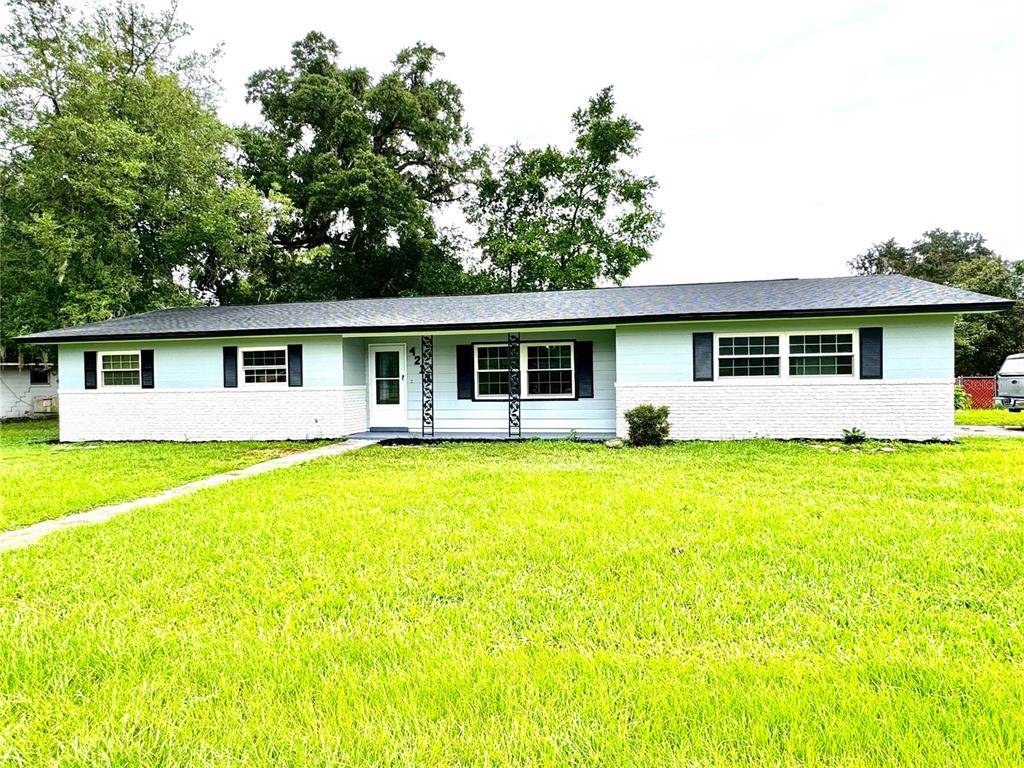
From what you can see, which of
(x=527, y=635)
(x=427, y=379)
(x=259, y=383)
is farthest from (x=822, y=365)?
(x=259, y=383)

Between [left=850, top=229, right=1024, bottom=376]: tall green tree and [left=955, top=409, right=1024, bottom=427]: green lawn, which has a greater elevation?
→ [left=850, top=229, right=1024, bottom=376]: tall green tree

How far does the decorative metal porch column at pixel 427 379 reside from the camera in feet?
44.1

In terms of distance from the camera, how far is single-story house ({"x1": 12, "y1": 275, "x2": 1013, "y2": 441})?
1064 centimetres

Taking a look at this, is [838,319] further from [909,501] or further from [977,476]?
[909,501]

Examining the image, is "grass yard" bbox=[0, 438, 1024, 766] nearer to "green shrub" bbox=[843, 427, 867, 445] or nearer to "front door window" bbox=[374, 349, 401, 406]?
"green shrub" bbox=[843, 427, 867, 445]

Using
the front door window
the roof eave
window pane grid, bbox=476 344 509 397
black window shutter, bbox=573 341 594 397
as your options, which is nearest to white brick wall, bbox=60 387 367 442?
the front door window

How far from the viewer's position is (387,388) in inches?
550

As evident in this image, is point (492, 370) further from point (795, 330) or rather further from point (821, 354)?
point (821, 354)

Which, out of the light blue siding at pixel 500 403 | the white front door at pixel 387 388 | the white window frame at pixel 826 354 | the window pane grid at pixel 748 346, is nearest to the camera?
the white window frame at pixel 826 354

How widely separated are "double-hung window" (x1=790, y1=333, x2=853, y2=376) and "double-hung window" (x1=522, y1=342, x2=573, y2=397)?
182 inches

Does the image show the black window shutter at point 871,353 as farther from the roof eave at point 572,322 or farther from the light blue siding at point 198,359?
the light blue siding at point 198,359

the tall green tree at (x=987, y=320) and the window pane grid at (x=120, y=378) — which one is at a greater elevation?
the tall green tree at (x=987, y=320)

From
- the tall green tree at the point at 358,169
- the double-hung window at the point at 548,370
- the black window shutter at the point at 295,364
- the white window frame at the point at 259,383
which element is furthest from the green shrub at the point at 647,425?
the tall green tree at the point at 358,169

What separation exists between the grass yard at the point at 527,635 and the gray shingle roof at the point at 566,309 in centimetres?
558
